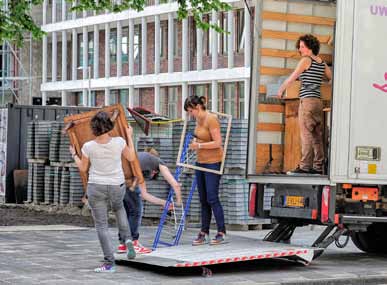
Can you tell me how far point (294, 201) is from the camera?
47.5 feet

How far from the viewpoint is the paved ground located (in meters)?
12.3

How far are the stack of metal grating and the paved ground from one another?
7.38 m

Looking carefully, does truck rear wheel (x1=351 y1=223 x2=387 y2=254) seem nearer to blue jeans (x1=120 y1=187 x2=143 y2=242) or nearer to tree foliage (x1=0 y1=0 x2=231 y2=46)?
blue jeans (x1=120 y1=187 x2=143 y2=242)

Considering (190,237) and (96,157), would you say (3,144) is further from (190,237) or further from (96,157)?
(96,157)

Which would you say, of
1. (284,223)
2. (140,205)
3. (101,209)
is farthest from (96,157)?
(284,223)

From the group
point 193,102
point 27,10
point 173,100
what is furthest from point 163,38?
point 193,102

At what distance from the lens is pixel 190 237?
17719 millimetres

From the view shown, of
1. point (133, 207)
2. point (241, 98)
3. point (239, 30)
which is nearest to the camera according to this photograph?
point (133, 207)

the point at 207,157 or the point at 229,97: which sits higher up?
the point at 229,97

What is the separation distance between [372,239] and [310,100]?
2.43 metres

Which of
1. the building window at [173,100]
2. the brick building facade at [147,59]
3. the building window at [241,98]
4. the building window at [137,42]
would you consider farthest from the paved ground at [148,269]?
the building window at [137,42]

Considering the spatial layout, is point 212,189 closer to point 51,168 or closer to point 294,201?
point 294,201

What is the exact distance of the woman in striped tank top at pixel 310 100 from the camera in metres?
14.8

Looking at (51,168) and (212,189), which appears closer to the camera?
(212,189)
